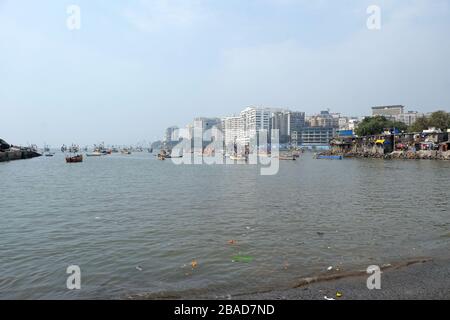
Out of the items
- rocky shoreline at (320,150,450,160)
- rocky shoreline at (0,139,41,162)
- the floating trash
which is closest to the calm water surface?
the floating trash

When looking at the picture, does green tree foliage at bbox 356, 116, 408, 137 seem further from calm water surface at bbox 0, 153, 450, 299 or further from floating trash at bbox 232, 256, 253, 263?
floating trash at bbox 232, 256, 253, 263

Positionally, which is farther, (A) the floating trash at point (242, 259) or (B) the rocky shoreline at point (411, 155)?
(B) the rocky shoreline at point (411, 155)

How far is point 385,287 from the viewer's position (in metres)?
7.94

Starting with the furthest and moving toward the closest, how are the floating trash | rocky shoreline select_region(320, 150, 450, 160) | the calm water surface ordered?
rocky shoreline select_region(320, 150, 450, 160) → the floating trash → the calm water surface

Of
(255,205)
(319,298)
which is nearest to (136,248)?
(319,298)

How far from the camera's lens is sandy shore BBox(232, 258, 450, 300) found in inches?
293

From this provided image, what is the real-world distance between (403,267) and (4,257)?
39.1ft

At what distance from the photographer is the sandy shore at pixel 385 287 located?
293 inches

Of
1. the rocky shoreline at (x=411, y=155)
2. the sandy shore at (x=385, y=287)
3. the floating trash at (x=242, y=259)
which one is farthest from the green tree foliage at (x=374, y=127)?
the floating trash at (x=242, y=259)

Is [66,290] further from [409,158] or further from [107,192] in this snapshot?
[409,158]

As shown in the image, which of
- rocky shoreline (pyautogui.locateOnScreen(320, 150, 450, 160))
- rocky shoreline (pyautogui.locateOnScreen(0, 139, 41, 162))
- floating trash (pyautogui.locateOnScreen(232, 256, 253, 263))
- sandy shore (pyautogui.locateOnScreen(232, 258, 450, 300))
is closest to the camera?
sandy shore (pyautogui.locateOnScreen(232, 258, 450, 300))

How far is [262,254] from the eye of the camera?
435 inches

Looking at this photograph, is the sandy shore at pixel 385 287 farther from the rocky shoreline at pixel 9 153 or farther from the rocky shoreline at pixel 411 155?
the rocky shoreline at pixel 9 153

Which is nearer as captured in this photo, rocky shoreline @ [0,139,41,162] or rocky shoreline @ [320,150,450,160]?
rocky shoreline @ [320,150,450,160]
